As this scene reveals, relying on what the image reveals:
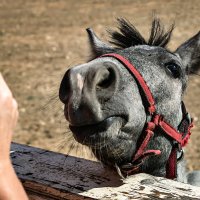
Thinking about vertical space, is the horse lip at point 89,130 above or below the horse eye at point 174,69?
below

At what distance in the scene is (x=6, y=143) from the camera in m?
1.31

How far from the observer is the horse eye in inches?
108

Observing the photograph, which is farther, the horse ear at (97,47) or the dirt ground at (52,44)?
the dirt ground at (52,44)

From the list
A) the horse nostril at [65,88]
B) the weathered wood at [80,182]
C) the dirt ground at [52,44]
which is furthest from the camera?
the dirt ground at [52,44]

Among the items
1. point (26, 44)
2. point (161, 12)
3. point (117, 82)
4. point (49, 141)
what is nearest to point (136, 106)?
point (117, 82)

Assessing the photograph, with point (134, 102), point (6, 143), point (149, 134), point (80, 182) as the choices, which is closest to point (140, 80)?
point (134, 102)

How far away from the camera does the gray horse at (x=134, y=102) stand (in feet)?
7.07

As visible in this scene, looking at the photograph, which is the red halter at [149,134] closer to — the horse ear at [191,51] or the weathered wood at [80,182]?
the weathered wood at [80,182]

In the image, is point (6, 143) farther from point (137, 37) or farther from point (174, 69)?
point (137, 37)

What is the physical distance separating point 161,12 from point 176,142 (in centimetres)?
1635

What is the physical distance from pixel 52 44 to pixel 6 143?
512 inches

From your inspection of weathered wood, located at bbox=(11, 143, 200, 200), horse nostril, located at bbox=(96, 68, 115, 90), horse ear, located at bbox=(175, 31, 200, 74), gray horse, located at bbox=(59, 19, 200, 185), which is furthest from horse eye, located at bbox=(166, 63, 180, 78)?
weathered wood, located at bbox=(11, 143, 200, 200)

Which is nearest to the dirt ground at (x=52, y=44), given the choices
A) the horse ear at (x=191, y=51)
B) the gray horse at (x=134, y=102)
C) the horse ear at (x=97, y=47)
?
the horse ear at (x=97, y=47)

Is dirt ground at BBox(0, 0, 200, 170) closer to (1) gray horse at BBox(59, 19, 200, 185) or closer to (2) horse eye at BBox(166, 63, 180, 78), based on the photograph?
(1) gray horse at BBox(59, 19, 200, 185)
